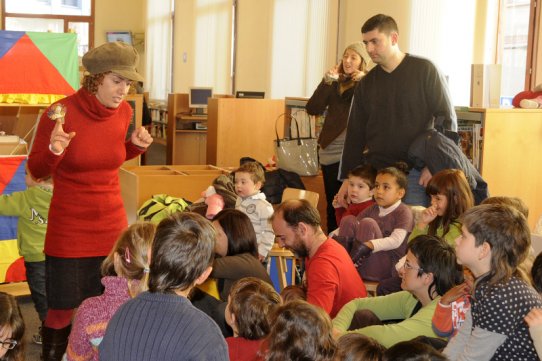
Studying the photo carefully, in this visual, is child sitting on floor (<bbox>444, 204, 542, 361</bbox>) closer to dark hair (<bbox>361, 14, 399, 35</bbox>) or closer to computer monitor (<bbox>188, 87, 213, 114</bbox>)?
dark hair (<bbox>361, 14, 399, 35</bbox>)

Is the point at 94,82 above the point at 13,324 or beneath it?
above

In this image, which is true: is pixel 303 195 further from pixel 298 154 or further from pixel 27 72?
pixel 27 72

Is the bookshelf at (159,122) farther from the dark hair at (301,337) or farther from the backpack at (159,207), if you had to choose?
the dark hair at (301,337)

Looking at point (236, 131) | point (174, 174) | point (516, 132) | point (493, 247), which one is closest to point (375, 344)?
point (493, 247)

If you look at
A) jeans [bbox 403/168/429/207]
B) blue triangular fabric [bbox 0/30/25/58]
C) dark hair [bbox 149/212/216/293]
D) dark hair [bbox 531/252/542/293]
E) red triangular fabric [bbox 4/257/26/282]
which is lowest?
red triangular fabric [bbox 4/257/26/282]

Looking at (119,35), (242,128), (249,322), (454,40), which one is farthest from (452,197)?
(119,35)

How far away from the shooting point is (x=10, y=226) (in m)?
5.14

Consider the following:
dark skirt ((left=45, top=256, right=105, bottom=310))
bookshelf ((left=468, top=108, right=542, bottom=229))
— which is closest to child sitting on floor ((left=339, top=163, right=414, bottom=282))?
bookshelf ((left=468, top=108, right=542, bottom=229))

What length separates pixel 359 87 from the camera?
15.0ft

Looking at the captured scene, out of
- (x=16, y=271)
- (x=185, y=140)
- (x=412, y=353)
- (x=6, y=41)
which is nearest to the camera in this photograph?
(x=412, y=353)

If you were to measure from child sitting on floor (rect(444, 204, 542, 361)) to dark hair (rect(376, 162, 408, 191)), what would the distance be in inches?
64.7

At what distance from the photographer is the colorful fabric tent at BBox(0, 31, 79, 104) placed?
557 cm

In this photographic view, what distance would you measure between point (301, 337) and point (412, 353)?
30cm

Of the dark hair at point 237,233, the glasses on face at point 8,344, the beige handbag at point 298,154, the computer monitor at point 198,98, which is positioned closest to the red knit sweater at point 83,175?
the dark hair at point 237,233
